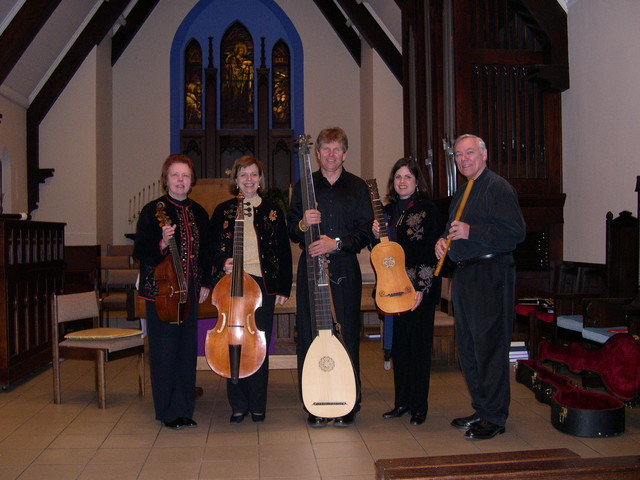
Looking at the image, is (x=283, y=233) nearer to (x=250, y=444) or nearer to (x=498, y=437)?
(x=250, y=444)

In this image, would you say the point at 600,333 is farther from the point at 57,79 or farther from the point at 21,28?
the point at 57,79

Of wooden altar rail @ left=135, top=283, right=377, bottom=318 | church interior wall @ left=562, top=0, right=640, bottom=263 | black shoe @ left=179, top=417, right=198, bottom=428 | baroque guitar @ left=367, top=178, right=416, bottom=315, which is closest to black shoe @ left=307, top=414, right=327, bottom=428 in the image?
black shoe @ left=179, top=417, right=198, bottom=428

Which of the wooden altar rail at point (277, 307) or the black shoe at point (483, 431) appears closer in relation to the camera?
the black shoe at point (483, 431)

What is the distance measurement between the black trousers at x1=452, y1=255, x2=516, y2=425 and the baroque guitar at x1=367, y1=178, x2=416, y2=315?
11.2 inches

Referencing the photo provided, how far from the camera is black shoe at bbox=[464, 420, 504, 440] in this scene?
3.39 metres

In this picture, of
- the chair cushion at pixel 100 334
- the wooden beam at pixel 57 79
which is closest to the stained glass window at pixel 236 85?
the wooden beam at pixel 57 79

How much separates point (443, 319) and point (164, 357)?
2615 mm

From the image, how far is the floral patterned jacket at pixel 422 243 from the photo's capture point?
3586mm

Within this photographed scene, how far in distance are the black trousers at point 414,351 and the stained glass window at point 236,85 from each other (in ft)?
32.0

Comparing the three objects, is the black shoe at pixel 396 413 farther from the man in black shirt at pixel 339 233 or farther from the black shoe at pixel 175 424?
the black shoe at pixel 175 424

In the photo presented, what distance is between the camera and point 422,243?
3600mm

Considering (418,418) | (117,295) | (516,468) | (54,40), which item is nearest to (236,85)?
Result: (54,40)

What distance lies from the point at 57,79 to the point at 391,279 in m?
8.75

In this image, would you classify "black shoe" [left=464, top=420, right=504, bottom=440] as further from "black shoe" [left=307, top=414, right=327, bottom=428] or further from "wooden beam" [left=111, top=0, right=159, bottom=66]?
"wooden beam" [left=111, top=0, right=159, bottom=66]
